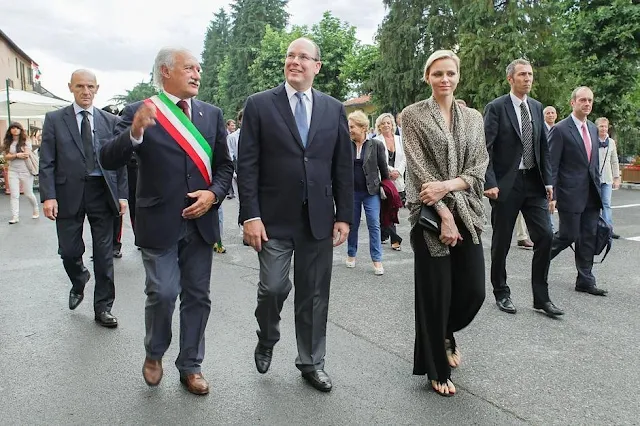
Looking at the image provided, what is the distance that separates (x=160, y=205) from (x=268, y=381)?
1.31 meters

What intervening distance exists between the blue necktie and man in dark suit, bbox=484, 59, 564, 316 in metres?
2.16

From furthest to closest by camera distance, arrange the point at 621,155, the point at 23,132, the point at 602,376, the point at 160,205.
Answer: the point at 621,155 → the point at 23,132 → the point at 602,376 → the point at 160,205

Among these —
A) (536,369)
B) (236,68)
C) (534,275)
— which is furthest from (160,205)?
(236,68)

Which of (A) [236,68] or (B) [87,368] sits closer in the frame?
(B) [87,368]

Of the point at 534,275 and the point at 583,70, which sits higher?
the point at 583,70

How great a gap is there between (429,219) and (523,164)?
208cm

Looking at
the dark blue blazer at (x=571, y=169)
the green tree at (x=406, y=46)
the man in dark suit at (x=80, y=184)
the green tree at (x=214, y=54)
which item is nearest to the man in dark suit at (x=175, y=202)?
the man in dark suit at (x=80, y=184)

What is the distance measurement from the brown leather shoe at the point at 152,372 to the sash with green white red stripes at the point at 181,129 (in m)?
1.21

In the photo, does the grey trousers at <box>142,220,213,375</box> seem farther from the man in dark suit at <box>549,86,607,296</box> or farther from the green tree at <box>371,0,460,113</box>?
the green tree at <box>371,0,460,113</box>

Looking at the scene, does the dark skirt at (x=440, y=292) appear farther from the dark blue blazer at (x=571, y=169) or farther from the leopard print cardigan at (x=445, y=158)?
the dark blue blazer at (x=571, y=169)

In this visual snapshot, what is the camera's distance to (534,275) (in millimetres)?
5352

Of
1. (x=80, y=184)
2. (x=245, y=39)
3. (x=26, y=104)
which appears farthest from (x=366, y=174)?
(x=245, y=39)

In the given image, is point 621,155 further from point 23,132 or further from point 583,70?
point 23,132

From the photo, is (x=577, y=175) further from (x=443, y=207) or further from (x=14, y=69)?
(x=14, y=69)
